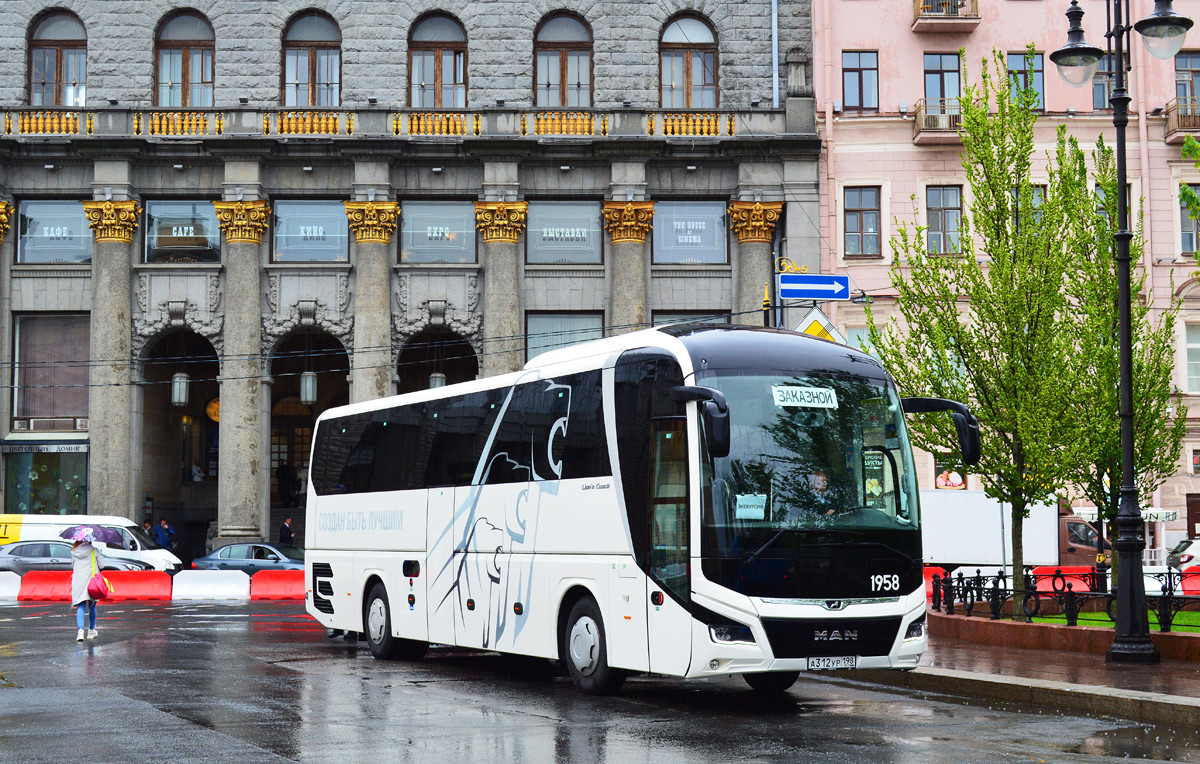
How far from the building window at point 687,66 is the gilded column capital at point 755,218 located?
3580 millimetres

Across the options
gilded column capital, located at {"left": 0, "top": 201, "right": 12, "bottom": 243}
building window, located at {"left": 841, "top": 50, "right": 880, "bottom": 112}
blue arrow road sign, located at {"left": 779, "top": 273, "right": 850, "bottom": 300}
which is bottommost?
blue arrow road sign, located at {"left": 779, "top": 273, "right": 850, "bottom": 300}

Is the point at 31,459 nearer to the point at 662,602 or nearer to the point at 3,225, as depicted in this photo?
the point at 3,225

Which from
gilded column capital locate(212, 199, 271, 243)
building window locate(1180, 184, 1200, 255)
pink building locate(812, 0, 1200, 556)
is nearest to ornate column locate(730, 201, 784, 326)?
pink building locate(812, 0, 1200, 556)

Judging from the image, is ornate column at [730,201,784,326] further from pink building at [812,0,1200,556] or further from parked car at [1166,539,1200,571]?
parked car at [1166,539,1200,571]

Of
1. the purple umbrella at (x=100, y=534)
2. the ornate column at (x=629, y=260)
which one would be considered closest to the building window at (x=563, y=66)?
the ornate column at (x=629, y=260)

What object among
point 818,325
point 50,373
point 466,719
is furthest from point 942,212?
point 466,719

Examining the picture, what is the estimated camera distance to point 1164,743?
35.8 ft

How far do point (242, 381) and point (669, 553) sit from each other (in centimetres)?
2874

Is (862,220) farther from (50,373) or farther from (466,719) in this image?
(466,719)

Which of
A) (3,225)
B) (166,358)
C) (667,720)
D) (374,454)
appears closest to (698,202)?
(166,358)

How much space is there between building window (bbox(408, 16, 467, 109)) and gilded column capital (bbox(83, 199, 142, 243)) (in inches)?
349

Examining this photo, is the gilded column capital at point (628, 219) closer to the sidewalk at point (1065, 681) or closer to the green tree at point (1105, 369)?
the green tree at point (1105, 369)

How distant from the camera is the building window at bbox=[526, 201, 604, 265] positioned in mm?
40406

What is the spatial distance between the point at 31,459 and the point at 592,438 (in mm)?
30969
